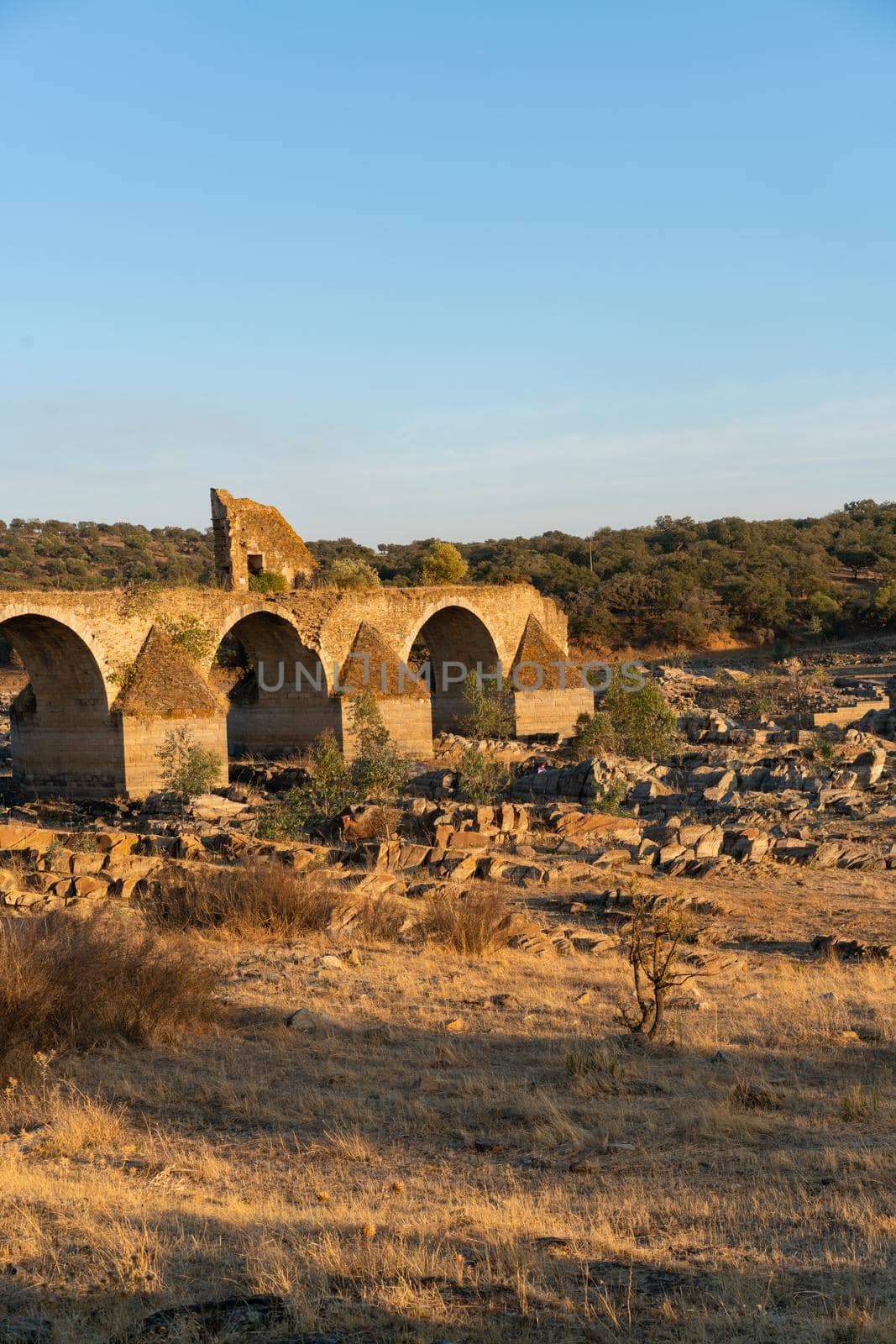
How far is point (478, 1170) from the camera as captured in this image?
4.91 m

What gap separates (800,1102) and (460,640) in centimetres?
2253

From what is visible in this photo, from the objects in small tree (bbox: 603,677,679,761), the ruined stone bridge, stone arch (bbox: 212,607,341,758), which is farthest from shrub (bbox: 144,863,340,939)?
stone arch (bbox: 212,607,341,758)

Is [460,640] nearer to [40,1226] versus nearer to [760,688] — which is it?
[760,688]

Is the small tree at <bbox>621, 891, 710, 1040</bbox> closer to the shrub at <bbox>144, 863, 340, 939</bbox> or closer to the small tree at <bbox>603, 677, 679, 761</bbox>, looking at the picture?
the shrub at <bbox>144, 863, 340, 939</bbox>

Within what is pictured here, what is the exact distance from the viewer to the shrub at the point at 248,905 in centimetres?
1005

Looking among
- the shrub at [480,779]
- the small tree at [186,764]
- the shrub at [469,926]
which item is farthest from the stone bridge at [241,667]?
the shrub at [469,926]

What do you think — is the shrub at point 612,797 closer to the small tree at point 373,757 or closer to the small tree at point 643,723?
the small tree at point 373,757

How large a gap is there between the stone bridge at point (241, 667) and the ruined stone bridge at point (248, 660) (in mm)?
28

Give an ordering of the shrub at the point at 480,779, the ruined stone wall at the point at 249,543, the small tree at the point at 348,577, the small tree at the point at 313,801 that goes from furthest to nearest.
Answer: the small tree at the point at 348,577 < the ruined stone wall at the point at 249,543 < the shrub at the point at 480,779 < the small tree at the point at 313,801

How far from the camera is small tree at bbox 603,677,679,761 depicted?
71.8 feet

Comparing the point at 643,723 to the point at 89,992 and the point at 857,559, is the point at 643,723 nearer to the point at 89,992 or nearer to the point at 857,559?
the point at 89,992

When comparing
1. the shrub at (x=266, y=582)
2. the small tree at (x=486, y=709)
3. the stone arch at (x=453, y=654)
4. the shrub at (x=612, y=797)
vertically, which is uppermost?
the shrub at (x=266, y=582)

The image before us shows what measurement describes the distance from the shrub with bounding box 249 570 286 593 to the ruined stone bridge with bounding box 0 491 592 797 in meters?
0.04

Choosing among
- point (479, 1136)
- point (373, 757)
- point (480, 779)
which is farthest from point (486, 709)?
point (479, 1136)
